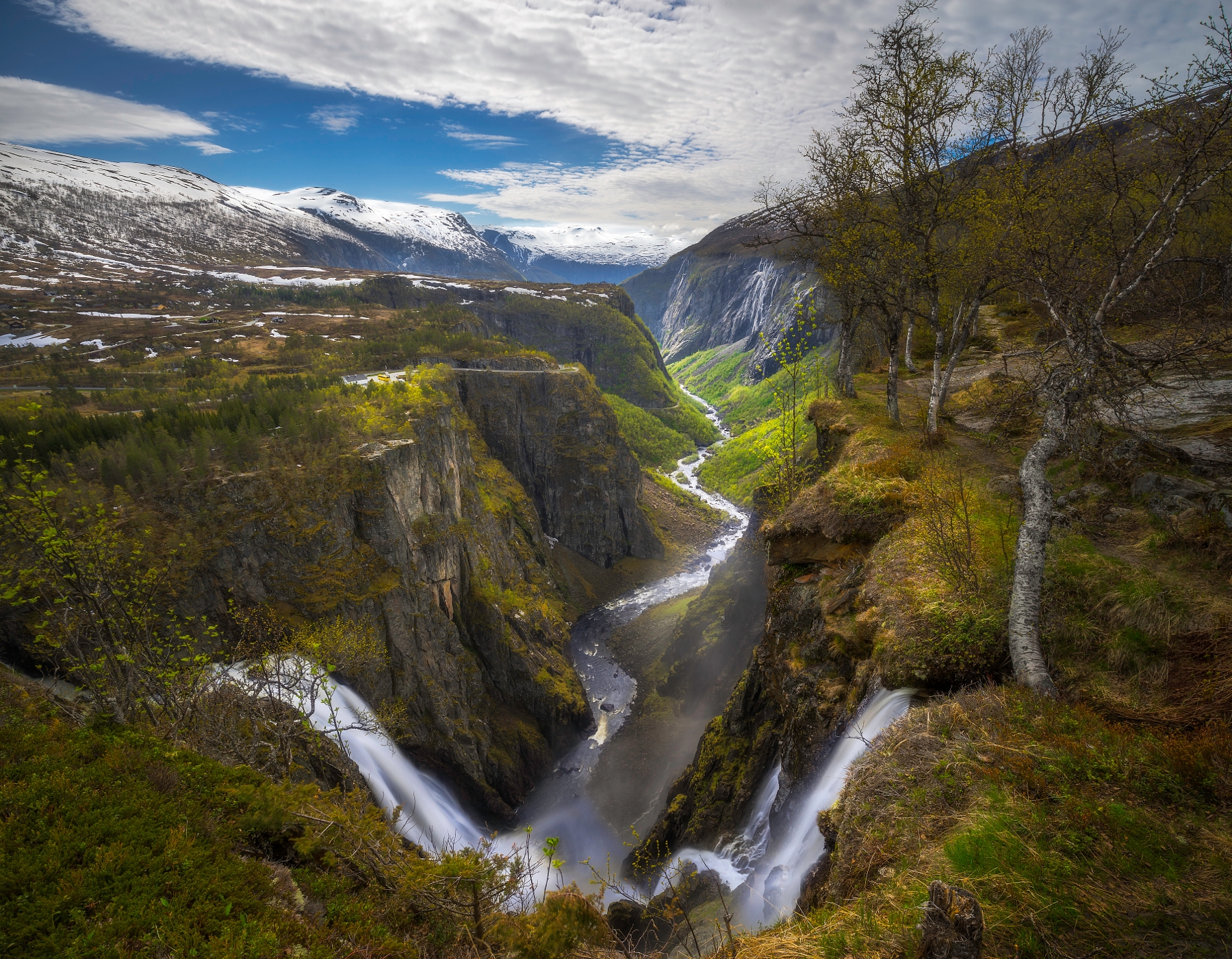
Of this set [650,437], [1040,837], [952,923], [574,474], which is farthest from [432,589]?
[650,437]

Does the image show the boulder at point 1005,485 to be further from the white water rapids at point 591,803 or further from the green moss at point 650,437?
the green moss at point 650,437

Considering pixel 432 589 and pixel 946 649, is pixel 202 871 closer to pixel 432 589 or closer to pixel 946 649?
pixel 946 649

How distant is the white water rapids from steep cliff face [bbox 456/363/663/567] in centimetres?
971

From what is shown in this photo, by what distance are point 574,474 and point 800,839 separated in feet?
190

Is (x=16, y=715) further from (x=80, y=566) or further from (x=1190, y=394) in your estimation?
(x=1190, y=394)

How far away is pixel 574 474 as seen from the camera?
66.9m

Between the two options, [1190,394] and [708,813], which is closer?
[1190,394]

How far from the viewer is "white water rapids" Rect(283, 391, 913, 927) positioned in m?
9.79

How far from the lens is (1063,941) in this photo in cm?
416

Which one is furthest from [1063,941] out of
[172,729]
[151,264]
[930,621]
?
[151,264]

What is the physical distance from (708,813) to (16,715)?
726 inches

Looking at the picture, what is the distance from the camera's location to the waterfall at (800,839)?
907cm

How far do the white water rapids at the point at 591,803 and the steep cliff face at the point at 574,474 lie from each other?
31.9 feet

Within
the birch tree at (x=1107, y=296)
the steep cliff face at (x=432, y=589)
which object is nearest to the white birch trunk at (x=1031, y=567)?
the birch tree at (x=1107, y=296)
